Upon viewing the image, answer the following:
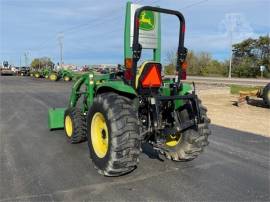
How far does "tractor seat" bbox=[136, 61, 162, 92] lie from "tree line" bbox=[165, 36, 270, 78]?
49.1 metres

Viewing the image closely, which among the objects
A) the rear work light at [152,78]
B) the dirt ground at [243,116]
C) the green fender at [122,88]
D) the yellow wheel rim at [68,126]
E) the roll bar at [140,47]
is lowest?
the dirt ground at [243,116]

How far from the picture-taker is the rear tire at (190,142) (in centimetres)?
573

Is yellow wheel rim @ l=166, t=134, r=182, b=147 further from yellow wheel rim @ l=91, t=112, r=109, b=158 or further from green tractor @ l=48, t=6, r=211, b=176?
yellow wheel rim @ l=91, t=112, r=109, b=158

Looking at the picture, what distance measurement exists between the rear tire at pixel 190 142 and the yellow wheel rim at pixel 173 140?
0.06 metres

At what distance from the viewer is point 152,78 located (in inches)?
214

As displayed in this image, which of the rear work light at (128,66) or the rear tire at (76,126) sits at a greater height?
the rear work light at (128,66)

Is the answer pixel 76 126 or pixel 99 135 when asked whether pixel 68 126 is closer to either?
pixel 76 126

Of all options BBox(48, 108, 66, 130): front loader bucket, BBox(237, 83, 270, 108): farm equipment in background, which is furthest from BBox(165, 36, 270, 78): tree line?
BBox(48, 108, 66, 130): front loader bucket

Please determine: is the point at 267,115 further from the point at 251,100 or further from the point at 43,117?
the point at 43,117

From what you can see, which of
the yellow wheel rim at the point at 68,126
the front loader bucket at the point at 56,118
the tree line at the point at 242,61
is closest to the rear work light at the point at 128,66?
the yellow wheel rim at the point at 68,126

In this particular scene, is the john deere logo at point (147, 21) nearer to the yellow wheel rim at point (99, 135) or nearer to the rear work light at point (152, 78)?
the rear work light at point (152, 78)

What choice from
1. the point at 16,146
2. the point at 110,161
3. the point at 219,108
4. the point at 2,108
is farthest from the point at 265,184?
the point at 2,108

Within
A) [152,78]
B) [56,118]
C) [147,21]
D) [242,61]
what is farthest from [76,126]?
[242,61]

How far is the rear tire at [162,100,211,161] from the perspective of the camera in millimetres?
5729
